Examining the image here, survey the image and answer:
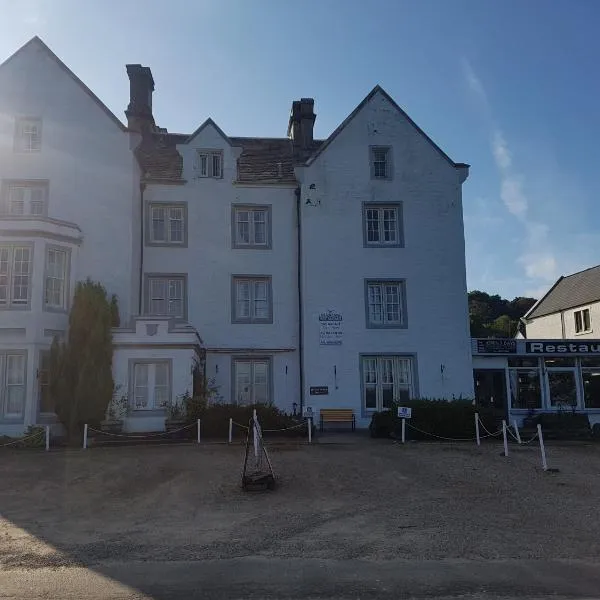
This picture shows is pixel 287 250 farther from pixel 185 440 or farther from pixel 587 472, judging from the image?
pixel 587 472

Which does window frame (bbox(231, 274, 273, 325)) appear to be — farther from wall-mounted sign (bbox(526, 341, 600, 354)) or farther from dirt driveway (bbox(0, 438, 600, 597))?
wall-mounted sign (bbox(526, 341, 600, 354))

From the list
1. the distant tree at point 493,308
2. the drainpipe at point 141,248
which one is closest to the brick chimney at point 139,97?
the drainpipe at point 141,248

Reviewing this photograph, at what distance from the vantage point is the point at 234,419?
2017cm

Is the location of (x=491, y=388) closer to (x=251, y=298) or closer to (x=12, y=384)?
(x=251, y=298)

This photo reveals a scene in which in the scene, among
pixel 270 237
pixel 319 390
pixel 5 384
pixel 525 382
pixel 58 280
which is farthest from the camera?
pixel 525 382

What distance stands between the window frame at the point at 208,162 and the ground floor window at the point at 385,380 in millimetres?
9300

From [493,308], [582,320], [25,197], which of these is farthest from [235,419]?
[493,308]

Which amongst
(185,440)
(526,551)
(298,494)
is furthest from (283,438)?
(526,551)

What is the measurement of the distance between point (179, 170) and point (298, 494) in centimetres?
1715

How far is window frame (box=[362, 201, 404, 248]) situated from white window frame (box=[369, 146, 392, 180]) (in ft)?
3.76

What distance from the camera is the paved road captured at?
7152 millimetres

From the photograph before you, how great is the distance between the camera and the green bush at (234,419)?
2014 cm

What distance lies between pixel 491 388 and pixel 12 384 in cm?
1812

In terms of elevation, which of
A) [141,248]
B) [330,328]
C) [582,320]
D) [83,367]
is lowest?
[83,367]
